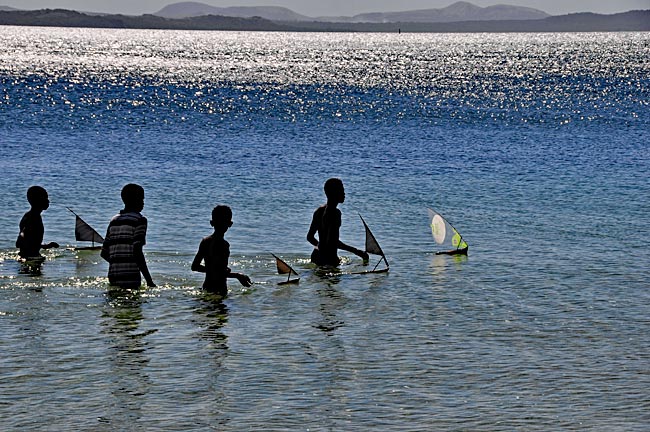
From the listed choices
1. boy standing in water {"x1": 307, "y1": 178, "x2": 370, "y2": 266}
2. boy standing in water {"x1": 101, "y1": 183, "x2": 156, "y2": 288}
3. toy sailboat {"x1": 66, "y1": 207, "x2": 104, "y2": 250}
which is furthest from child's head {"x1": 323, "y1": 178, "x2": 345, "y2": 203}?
toy sailboat {"x1": 66, "y1": 207, "x2": 104, "y2": 250}

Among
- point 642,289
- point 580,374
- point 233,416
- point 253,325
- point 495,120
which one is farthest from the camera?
point 495,120

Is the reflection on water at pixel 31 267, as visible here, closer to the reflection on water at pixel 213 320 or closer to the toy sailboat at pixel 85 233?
the toy sailboat at pixel 85 233

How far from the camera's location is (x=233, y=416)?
32.3 feet

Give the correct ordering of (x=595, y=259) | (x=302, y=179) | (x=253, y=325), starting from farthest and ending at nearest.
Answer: (x=302, y=179), (x=595, y=259), (x=253, y=325)

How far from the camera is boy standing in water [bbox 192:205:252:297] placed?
1390 cm

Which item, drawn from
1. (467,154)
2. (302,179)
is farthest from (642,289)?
(467,154)

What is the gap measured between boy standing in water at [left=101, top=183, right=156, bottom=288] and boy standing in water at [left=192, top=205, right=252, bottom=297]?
83 centimetres

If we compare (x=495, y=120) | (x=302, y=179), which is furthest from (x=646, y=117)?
(x=302, y=179)

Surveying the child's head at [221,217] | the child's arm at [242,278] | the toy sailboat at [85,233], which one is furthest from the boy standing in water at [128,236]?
the toy sailboat at [85,233]

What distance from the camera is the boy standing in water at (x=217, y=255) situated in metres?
A: 13.9

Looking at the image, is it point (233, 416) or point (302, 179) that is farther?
point (302, 179)

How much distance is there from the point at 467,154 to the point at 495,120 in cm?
2170

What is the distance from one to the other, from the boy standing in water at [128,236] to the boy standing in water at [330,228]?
3.43m

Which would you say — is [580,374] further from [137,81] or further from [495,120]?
[137,81]
